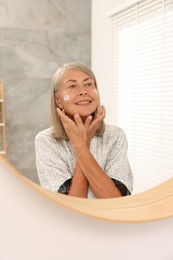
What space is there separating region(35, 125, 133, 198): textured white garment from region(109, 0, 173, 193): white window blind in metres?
0.03

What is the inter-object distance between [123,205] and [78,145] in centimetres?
10

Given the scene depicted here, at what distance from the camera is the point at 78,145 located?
0.45m

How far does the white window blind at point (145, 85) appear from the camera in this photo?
1.82 feet

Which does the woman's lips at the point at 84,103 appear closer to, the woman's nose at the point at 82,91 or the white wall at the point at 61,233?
the woman's nose at the point at 82,91

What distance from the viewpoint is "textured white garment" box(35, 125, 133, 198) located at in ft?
1.36

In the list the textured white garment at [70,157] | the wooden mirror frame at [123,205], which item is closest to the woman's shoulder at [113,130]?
the textured white garment at [70,157]

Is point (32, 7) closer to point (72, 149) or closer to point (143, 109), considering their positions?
point (72, 149)

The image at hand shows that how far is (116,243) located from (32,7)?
0.31m

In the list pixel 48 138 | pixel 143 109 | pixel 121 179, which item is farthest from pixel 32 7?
pixel 143 109

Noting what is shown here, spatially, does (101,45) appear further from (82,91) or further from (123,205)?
(123,205)

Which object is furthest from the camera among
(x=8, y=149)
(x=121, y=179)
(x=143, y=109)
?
(x=143, y=109)

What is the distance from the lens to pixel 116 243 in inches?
15.1

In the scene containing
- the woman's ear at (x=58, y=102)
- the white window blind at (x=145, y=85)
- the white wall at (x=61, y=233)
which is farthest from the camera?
the white window blind at (x=145, y=85)

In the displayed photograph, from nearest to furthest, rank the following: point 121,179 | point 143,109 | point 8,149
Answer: point 8,149, point 121,179, point 143,109
